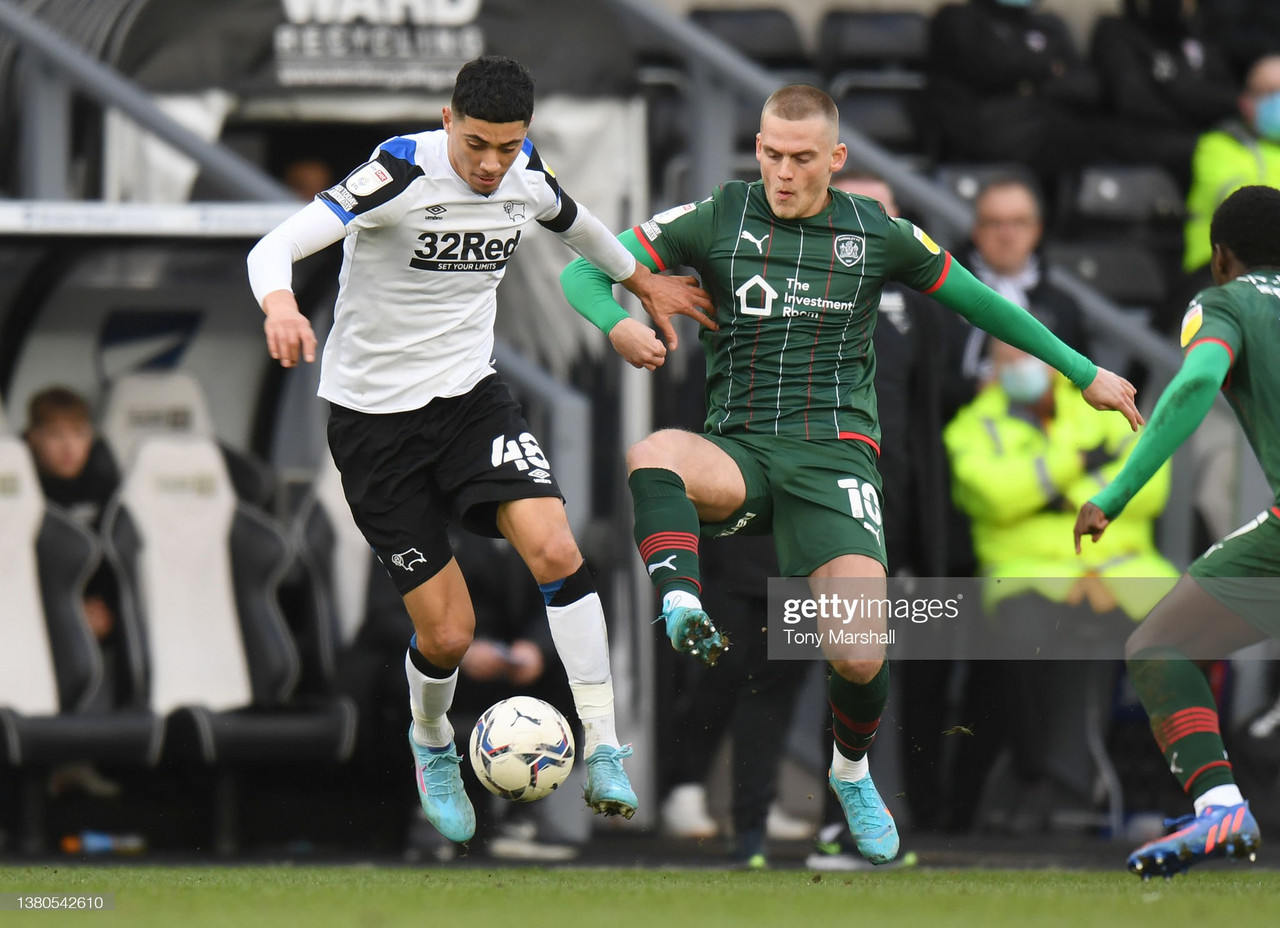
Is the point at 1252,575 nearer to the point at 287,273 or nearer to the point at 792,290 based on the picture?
the point at 792,290

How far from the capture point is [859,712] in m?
6.47

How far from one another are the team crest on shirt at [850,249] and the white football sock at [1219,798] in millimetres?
2009

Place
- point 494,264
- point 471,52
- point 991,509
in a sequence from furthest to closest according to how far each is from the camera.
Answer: point 471,52 → point 991,509 → point 494,264

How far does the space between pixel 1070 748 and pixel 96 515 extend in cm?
→ 395

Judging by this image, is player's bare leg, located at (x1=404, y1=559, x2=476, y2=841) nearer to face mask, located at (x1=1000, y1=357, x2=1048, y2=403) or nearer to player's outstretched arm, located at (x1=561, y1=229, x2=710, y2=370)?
player's outstretched arm, located at (x1=561, y1=229, x2=710, y2=370)

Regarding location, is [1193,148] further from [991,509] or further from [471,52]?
[471,52]

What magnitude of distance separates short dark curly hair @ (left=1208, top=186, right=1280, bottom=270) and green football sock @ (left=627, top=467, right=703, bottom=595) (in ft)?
6.45

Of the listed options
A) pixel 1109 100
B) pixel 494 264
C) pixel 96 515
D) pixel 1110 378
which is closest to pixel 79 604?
pixel 96 515

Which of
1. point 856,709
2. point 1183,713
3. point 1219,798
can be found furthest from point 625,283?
point 1219,798

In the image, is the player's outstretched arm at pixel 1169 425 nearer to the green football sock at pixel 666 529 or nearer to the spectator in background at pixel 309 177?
the green football sock at pixel 666 529

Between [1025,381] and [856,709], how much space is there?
6.53 ft

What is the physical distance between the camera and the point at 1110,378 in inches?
256

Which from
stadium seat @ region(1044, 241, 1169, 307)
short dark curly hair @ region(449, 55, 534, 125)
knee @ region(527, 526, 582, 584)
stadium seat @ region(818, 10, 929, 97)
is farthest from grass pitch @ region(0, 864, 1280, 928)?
stadium seat @ region(818, 10, 929, 97)

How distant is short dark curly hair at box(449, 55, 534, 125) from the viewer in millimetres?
5812
